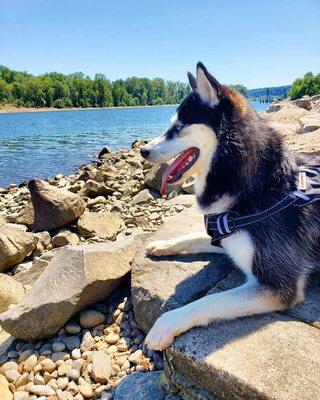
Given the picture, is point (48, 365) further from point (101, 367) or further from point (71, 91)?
point (71, 91)

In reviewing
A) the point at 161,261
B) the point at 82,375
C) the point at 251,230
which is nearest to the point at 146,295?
the point at 161,261

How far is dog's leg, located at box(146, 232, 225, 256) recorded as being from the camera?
3725 millimetres

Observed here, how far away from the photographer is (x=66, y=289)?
11.8 ft

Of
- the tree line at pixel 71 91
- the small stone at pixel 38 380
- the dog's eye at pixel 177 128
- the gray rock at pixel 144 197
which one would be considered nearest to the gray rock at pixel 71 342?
the small stone at pixel 38 380

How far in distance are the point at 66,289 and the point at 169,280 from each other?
3.39 feet

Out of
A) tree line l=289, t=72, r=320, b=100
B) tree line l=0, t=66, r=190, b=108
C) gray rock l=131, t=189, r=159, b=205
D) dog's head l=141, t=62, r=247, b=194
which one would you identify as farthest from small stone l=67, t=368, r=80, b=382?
tree line l=0, t=66, r=190, b=108

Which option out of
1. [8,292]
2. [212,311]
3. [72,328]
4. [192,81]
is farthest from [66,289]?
[192,81]

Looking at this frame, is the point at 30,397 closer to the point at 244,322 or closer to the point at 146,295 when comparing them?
the point at 146,295

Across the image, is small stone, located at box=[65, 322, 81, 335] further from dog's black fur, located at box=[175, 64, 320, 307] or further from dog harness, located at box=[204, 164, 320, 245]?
dog's black fur, located at box=[175, 64, 320, 307]

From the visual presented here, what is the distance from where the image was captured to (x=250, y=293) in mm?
2682

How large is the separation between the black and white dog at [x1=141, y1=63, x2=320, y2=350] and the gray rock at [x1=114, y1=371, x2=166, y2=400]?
47cm

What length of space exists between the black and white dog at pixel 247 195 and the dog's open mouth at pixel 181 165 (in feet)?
0.05

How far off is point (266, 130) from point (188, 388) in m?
2.01

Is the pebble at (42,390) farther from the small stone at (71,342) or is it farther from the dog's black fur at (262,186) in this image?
the dog's black fur at (262,186)
